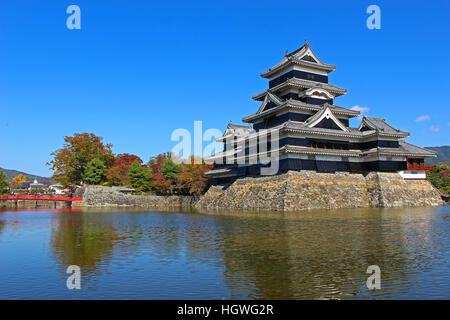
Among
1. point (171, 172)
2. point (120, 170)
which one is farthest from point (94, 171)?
point (171, 172)

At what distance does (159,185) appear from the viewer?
51125mm

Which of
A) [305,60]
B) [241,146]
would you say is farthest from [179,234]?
[305,60]

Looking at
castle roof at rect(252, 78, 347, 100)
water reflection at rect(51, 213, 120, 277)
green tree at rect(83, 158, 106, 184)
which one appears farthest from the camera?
green tree at rect(83, 158, 106, 184)

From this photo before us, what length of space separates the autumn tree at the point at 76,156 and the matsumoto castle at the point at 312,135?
30311 millimetres

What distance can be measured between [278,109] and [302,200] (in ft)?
31.8

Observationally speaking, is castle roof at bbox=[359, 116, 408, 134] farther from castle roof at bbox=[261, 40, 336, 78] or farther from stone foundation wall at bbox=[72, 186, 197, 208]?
Answer: stone foundation wall at bbox=[72, 186, 197, 208]

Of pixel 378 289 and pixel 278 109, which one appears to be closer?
pixel 378 289

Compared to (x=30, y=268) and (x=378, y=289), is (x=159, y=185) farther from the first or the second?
(x=378, y=289)

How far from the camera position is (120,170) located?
5559 cm

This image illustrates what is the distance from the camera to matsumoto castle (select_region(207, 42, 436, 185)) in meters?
31.4

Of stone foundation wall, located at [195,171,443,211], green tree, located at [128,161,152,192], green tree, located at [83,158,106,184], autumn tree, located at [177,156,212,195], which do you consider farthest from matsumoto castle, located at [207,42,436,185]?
green tree, located at [83,158,106,184]

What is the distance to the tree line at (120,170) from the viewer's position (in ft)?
160

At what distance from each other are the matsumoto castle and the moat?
1609cm

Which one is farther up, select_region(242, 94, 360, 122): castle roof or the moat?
select_region(242, 94, 360, 122): castle roof
